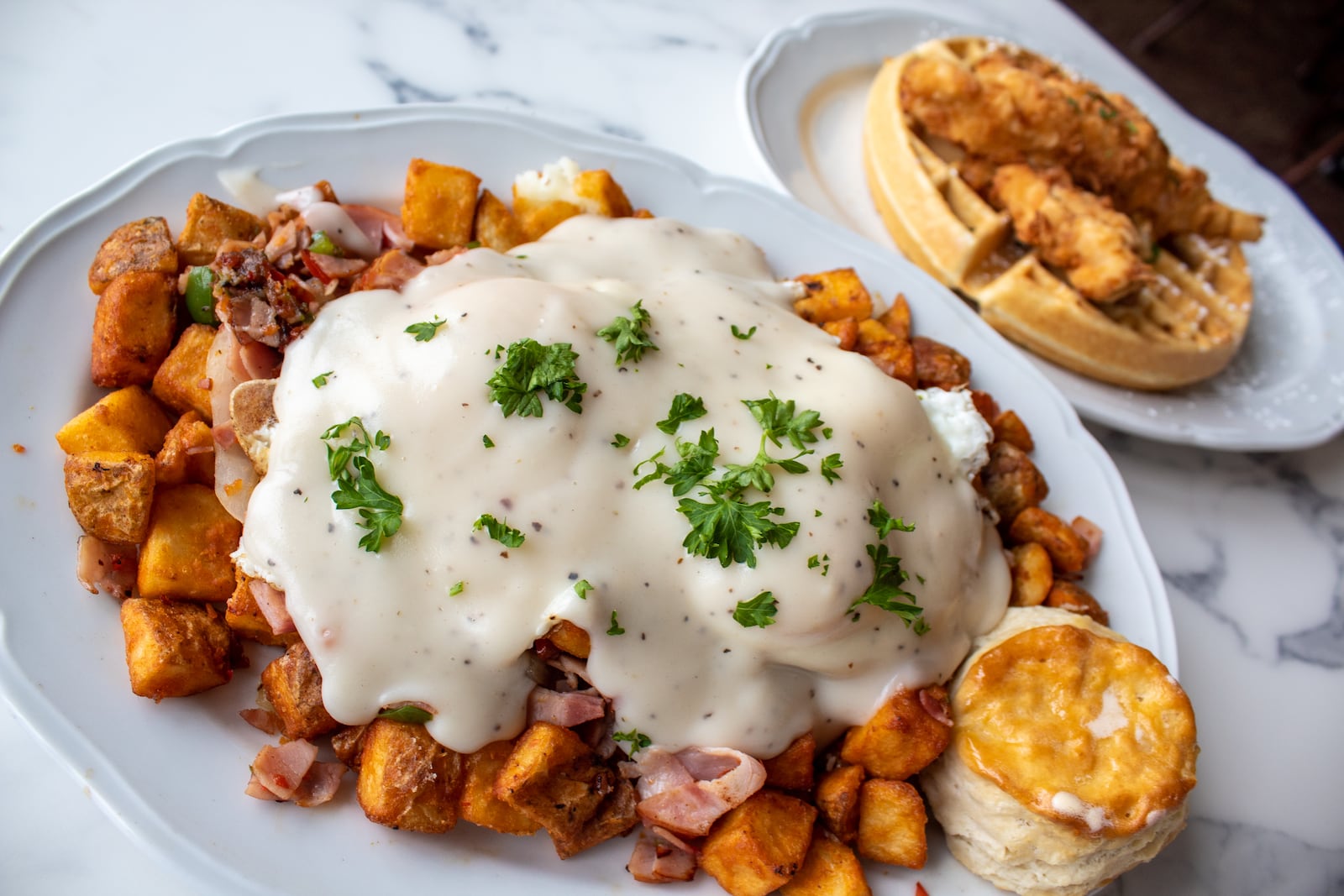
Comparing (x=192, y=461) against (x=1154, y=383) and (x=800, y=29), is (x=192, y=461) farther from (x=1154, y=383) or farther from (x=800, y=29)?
(x=1154, y=383)

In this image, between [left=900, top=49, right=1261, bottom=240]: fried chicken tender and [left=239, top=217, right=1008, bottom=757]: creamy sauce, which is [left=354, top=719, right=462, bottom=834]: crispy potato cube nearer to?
[left=239, top=217, right=1008, bottom=757]: creamy sauce

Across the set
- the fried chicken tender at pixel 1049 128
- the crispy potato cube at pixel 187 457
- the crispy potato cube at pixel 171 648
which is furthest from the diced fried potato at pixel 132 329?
the fried chicken tender at pixel 1049 128

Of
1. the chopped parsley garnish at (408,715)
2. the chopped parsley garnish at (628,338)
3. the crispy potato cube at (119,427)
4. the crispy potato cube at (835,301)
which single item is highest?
the chopped parsley garnish at (628,338)

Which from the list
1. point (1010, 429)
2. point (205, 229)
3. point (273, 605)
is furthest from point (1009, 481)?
point (205, 229)

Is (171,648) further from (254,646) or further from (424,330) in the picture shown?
(424,330)

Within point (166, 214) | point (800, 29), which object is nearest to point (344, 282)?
point (166, 214)

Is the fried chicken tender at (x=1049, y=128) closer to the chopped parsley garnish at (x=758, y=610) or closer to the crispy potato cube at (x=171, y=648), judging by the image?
the chopped parsley garnish at (x=758, y=610)

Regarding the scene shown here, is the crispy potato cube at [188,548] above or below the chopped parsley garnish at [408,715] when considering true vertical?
above

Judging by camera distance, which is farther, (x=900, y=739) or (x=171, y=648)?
(x=900, y=739)
